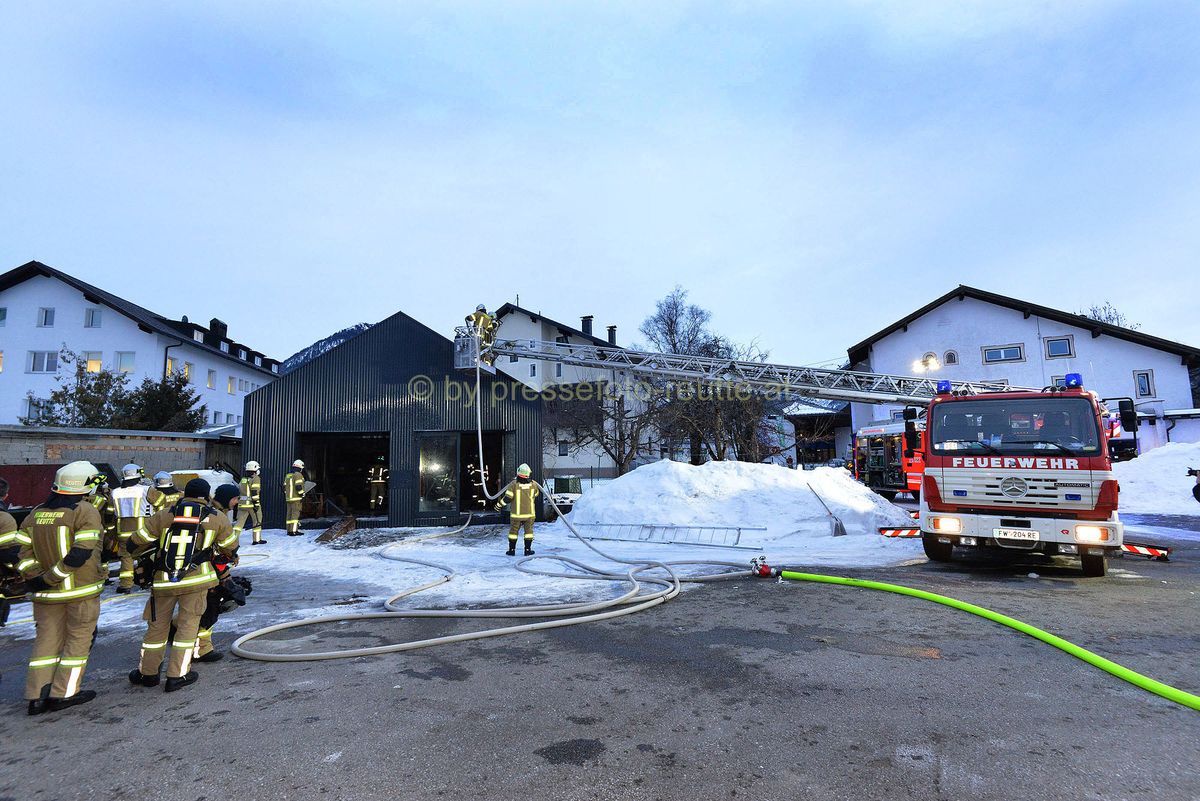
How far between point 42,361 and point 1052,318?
5317 centimetres

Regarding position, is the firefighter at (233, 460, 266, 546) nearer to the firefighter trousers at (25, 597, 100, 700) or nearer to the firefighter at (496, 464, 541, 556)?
the firefighter at (496, 464, 541, 556)

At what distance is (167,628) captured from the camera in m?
4.53

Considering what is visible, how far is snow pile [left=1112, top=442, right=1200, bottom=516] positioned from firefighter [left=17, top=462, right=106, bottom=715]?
76.1ft

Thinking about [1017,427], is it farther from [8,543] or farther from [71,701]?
[8,543]

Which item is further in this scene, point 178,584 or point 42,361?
point 42,361

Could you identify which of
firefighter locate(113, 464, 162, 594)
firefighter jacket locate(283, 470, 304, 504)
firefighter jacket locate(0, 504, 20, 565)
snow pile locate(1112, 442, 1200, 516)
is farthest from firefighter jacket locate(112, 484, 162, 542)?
snow pile locate(1112, 442, 1200, 516)

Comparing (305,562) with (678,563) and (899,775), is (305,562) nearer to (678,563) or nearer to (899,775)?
(678,563)

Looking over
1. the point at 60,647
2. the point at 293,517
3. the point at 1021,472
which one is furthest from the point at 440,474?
the point at 1021,472

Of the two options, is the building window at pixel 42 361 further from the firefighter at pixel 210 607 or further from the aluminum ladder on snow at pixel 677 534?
the firefighter at pixel 210 607

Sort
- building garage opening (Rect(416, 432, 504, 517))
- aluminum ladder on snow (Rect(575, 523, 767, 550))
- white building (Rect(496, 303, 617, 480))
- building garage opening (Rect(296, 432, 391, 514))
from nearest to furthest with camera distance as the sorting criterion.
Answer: aluminum ladder on snow (Rect(575, 523, 767, 550)) → building garage opening (Rect(416, 432, 504, 517)) → building garage opening (Rect(296, 432, 391, 514)) → white building (Rect(496, 303, 617, 480))

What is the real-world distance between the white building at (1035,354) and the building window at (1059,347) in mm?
40

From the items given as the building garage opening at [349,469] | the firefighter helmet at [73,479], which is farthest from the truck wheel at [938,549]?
the building garage opening at [349,469]

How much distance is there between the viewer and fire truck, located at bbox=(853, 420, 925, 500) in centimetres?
2214

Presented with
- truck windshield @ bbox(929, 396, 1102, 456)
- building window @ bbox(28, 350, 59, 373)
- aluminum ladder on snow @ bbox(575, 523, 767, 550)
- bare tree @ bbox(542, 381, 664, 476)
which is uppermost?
building window @ bbox(28, 350, 59, 373)
